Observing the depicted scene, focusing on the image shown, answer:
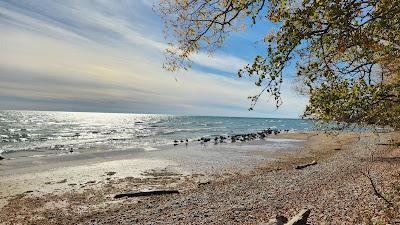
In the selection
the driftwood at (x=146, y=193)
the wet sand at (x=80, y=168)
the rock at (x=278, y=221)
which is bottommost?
the wet sand at (x=80, y=168)

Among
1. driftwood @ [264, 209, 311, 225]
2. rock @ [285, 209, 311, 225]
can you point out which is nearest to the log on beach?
driftwood @ [264, 209, 311, 225]

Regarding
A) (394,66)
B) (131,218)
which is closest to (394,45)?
(394,66)

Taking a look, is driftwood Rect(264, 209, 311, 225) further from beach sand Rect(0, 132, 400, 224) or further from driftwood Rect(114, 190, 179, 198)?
driftwood Rect(114, 190, 179, 198)

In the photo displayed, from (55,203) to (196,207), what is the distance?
8.72 m

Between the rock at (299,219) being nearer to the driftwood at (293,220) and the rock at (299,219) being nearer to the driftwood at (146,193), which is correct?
the driftwood at (293,220)

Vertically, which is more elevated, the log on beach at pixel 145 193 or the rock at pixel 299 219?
the rock at pixel 299 219

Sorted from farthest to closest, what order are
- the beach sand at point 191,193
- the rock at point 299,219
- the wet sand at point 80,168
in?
the wet sand at point 80,168, the beach sand at point 191,193, the rock at point 299,219

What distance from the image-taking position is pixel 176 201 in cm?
1800

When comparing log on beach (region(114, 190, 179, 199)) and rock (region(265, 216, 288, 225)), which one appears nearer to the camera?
rock (region(265, 216, 288, 225))

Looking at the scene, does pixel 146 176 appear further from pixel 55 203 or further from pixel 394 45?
pixel 394 45

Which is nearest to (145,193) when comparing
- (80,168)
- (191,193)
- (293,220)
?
(191,193)

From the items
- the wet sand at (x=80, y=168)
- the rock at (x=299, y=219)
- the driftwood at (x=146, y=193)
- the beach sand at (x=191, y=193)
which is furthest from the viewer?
the wet sand at (x=80, y=168)

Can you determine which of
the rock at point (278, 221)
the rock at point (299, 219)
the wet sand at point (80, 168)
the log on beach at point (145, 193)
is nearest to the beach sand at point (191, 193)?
the wet sand at point (80, 168)

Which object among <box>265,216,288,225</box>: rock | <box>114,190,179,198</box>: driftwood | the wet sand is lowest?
the wet sand
